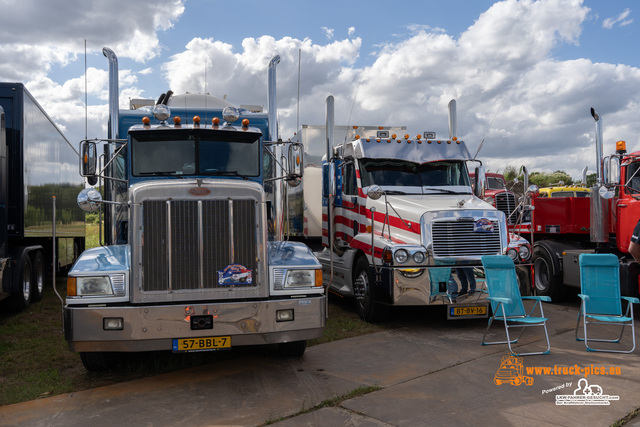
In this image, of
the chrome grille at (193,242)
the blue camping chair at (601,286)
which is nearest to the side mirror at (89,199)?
the chrome grille at (193,242)

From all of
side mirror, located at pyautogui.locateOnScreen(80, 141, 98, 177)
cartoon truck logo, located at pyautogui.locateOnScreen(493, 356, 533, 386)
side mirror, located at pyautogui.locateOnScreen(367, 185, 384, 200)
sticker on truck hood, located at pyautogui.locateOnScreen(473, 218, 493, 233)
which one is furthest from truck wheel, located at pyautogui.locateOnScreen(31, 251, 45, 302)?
cartoon truck logo, located at pyautogui.locateOnScreen(493, 356, 533, 386)

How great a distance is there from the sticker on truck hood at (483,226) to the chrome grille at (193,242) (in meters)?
3.81

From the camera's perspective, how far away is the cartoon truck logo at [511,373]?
559cm

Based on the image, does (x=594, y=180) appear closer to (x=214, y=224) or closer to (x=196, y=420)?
(x=214, y=224)

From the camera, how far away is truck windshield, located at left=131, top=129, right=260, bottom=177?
21.0 ft

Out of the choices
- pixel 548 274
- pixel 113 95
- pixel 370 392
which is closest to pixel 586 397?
pixel 370 392

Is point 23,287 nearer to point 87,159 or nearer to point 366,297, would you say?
point 87,159

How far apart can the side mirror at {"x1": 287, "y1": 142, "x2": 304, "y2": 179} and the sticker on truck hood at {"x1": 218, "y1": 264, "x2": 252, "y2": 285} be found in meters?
1.77

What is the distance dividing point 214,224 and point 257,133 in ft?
5.18

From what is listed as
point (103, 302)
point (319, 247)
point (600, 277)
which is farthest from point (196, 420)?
point (319, 247)

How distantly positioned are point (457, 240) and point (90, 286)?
4887 mm

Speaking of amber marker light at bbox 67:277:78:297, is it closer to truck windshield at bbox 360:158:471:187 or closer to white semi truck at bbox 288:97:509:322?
white semi truck at bbox 288:97:509:322

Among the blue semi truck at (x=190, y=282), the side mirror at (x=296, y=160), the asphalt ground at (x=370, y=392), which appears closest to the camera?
the asphalt ground at (x=370, y=392)

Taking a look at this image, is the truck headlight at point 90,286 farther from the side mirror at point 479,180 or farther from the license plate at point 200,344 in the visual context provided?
the side mirror at point 479,180
